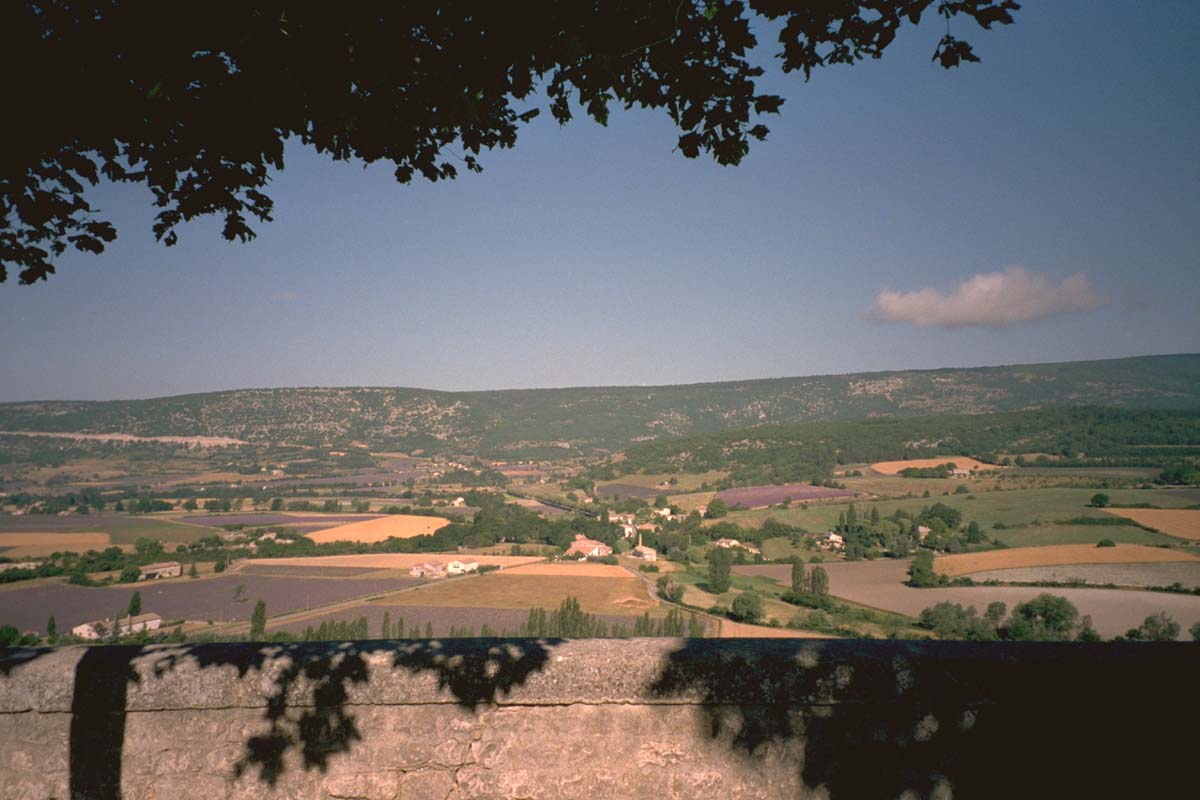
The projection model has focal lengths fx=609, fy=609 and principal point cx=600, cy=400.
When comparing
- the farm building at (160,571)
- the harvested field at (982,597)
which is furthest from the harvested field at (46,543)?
the harvested field at (982,597)

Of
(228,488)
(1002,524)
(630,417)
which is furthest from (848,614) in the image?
(630,417)

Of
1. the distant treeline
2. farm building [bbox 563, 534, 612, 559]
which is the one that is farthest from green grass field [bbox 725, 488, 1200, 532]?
the distant treeline

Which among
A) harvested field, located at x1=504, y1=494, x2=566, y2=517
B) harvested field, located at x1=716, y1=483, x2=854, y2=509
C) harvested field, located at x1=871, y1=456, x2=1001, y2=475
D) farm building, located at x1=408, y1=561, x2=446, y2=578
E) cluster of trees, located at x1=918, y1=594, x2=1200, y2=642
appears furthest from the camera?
harvested field, located at x1=871, y1=456, x2=1001, y2=475

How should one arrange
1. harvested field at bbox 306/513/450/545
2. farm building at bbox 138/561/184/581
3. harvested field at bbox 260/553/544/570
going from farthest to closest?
harvested field at bbox 306/513/450/545
harvested field at bbox 260/553/544/570
farm building at bbox 138/561/184/581

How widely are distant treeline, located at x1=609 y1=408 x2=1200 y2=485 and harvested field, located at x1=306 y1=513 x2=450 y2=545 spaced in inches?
2314

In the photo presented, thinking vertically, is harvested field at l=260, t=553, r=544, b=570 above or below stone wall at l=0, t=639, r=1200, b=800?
below

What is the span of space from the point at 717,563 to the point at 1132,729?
49.9 meters

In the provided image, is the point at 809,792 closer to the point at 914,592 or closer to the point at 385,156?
the point at 385,156

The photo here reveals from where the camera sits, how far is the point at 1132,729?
2.56 meters

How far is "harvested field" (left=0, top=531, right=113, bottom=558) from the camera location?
55812mm

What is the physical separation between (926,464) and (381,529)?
85611 mm

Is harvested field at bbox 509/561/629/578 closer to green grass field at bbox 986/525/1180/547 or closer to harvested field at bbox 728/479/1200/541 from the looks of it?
harvested field at bbox 728/479/1200/541

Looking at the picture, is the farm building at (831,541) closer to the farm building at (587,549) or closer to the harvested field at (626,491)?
the farm building at (587,549)

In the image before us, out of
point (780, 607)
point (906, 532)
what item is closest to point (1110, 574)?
point (906, 532)
